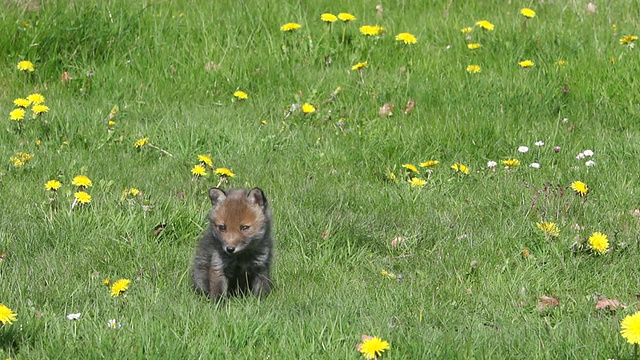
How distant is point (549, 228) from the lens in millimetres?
5625

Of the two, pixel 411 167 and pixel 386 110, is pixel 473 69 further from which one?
pixel 411 167

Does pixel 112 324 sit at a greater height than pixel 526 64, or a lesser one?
greater

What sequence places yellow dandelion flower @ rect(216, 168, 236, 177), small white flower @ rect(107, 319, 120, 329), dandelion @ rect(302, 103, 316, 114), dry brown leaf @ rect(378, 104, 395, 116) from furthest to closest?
dry brown leaf @ rect(378, 104, 395, 116) < dandelion @ rect(302, 103, 316, 114) < yellow dandelion flower @ rect(216, 168, 236, 177) < small white flower @ rect(107, 319, 120, 329)

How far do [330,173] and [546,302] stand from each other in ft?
7.92

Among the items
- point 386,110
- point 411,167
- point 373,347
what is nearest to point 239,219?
point 373,347

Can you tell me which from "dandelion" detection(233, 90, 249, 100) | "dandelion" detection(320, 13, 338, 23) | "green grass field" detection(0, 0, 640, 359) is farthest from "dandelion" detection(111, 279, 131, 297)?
"dandelion" detection(320, 13, 338, 23)

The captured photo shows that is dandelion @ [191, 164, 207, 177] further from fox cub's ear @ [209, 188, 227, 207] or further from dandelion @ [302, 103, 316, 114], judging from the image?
dandelion @ [302, 103, 316, 114]

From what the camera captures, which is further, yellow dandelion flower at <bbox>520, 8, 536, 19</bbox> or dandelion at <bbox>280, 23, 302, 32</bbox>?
yellow dandelion flower at <bbox>520, 8, 536, 19</bbox>

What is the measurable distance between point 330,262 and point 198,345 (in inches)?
59.8

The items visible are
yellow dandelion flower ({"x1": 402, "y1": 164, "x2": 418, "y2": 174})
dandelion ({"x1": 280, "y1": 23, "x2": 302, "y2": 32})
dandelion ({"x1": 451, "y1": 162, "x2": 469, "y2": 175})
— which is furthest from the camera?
dandelion ({"x1": 280, "y1": 23, "x2": 302, "y2": 32})

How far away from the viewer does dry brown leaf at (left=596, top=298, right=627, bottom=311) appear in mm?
4676

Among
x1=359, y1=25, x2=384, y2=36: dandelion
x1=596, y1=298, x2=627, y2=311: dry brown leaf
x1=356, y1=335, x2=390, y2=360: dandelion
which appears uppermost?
x1=356, y1=335, x2=390, y2=360: dandelion

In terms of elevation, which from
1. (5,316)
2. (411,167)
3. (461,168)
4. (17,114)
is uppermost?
(5,316)

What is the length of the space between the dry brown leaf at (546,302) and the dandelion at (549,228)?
744mm
